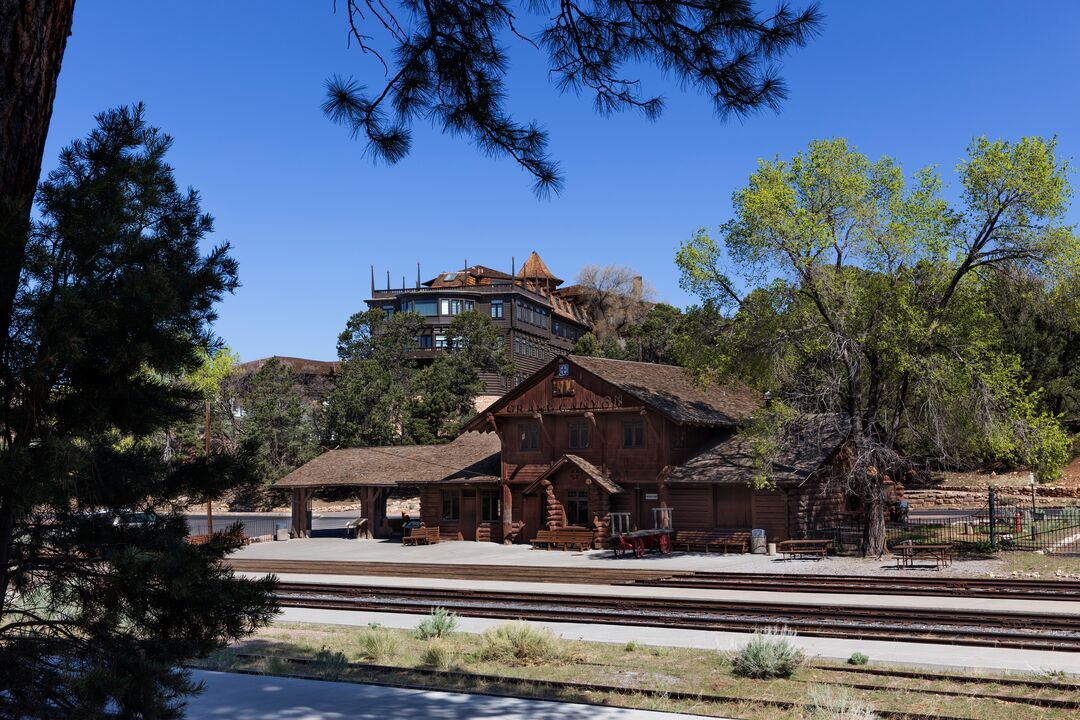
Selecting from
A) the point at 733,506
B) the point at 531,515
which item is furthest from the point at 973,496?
the point at 531,515

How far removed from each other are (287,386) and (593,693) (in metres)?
67.1

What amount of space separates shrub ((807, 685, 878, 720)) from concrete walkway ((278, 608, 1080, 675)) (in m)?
2.94

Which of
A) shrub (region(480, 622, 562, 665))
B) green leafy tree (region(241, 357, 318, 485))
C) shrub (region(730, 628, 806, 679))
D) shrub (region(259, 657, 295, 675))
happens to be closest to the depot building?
shrub (region(480, 622, 562, 665))

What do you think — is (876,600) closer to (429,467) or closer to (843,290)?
(843,290)

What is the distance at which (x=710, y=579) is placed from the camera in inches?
1082

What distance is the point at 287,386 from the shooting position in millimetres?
76812

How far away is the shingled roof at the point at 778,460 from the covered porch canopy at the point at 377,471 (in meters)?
11.9

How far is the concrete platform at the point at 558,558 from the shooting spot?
29.1 meters

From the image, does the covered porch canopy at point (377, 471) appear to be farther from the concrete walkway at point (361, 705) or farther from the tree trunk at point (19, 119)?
the tree trunk at point (19, 119)

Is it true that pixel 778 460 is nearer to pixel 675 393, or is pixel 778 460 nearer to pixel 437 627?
pixel 675 393

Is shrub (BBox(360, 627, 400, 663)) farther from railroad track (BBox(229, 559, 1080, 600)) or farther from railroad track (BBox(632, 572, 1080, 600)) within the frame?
railroad track (BBox(632, 572, 1080, 600))

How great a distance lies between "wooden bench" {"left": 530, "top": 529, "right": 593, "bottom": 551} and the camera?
3909 centimetres

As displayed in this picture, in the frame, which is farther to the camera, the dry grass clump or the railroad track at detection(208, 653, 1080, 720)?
the dry grass clump

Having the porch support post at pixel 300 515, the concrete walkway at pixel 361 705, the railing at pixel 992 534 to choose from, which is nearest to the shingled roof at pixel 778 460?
the railing at pixel 992 534
